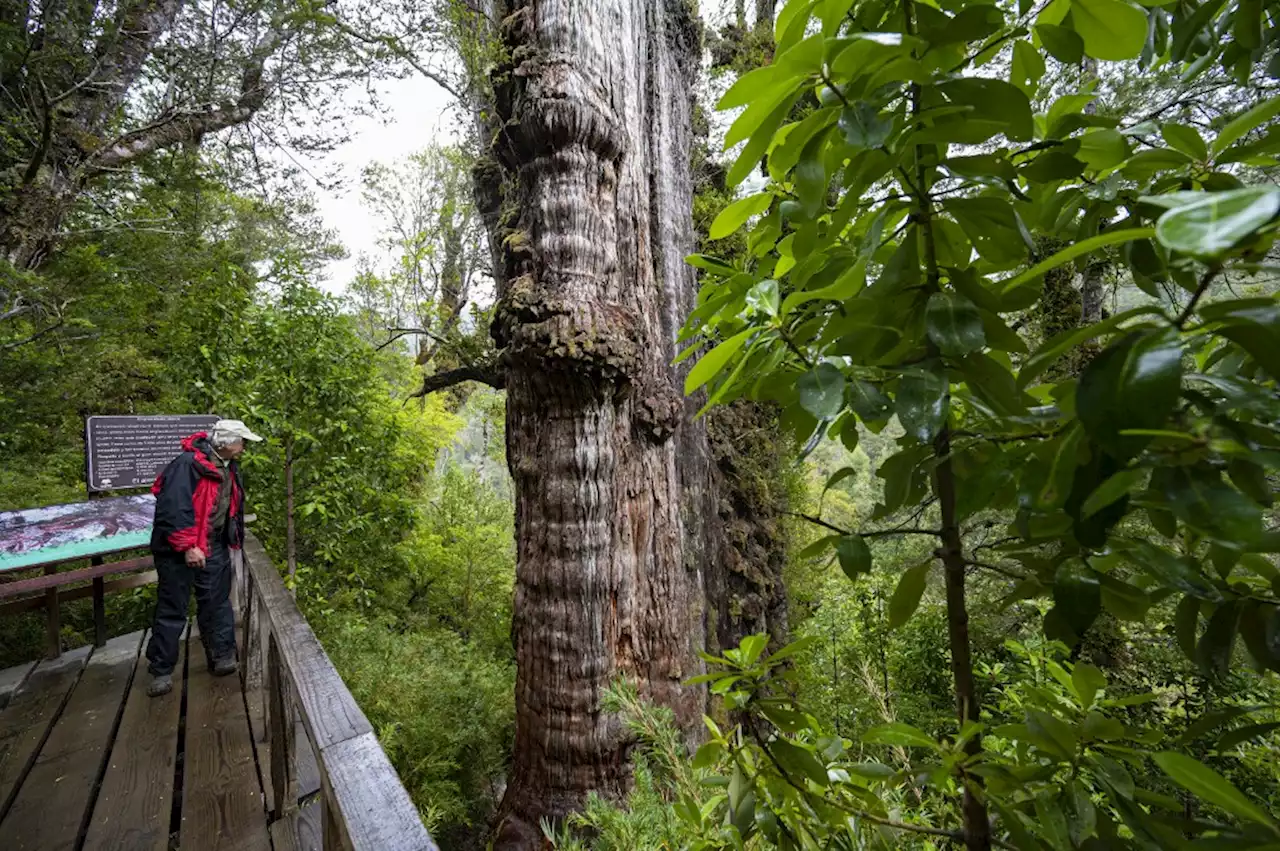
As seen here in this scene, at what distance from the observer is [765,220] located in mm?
780

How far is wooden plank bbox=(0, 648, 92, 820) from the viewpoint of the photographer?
8.70 feet

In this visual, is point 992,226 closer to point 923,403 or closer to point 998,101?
point 998,101

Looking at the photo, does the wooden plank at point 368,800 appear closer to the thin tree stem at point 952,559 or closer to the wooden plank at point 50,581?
the thin tree stem at point 952,559

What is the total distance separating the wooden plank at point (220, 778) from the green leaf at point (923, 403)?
2971 millimetres

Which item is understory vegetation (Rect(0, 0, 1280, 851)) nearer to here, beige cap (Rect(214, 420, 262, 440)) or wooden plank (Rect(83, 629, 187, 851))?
wooden plank (Rect(83, 629, 187, 851))

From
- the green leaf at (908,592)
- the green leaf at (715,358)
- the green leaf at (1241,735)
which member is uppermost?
the green leaf at (715,358)

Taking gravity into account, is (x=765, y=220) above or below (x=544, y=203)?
below

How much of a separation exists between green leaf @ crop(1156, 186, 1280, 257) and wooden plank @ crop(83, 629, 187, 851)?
3.45 metres


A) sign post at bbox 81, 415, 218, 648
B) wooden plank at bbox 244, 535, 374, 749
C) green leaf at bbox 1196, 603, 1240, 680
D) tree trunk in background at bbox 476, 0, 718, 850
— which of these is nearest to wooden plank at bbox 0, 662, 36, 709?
sign post at bbox 81, 415, 218, 648

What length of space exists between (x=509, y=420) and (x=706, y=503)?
1.53 metres

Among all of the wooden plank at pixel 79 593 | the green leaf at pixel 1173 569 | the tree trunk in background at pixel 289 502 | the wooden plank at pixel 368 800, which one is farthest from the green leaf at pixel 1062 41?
the wooden plank at pixel 79 593

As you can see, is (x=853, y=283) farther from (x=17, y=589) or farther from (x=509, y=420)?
(x=17, y=589)

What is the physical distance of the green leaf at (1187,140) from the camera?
1.75 ft

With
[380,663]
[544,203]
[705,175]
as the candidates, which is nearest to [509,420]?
[544,203]
